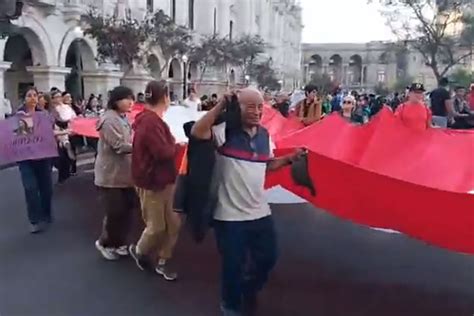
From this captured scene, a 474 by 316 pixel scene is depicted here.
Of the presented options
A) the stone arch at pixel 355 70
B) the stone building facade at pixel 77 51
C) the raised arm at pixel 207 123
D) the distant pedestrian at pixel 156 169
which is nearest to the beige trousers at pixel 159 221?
the distant pedestrian at pixel 156 169

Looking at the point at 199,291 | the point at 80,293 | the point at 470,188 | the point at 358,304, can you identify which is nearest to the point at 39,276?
the point at 80,293

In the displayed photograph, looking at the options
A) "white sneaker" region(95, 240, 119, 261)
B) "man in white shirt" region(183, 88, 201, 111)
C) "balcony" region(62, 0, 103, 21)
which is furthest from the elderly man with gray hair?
"balcony" region(62, 0, 103, 21)

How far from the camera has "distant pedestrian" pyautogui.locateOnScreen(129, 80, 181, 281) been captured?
20.4 feet

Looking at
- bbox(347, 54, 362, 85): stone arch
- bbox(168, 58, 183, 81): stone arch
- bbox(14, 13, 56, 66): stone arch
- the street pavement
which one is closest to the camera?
the street pavement

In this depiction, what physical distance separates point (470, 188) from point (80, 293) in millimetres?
3549

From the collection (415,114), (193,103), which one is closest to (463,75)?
(193,103)

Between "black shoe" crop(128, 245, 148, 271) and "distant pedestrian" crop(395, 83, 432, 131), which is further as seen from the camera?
"distant pedestrian" crop(395, 83, 432, 131)

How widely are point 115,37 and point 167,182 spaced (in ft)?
78.3

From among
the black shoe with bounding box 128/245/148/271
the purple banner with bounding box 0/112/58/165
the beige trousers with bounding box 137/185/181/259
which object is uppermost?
the purple banner with bounding box 0/112/58/165

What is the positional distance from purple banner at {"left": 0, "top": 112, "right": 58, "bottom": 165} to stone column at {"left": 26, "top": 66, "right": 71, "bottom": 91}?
18.8 meters

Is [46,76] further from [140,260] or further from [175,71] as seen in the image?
[140,260]

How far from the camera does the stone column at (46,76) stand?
27.3m

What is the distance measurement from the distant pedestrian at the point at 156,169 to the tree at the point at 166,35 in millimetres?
28336

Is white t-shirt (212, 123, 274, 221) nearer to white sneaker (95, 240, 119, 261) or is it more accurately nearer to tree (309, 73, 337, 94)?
white sneaker (95, 240, 119, 261)
